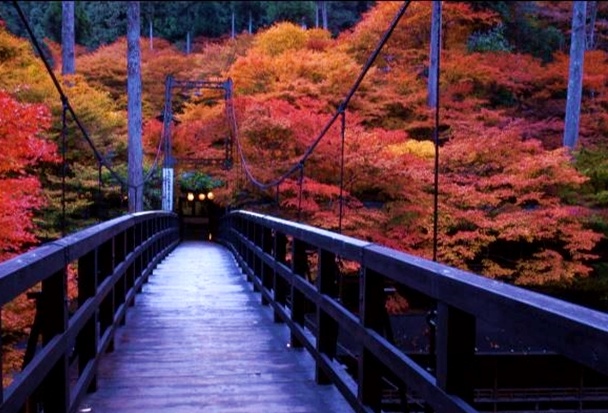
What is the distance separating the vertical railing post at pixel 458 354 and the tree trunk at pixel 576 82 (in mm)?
16230

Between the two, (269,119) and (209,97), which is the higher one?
(209,97)

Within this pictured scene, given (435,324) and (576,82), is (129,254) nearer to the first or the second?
(435,324)

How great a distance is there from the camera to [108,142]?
64.1ft

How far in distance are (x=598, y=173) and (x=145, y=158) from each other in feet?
51.2

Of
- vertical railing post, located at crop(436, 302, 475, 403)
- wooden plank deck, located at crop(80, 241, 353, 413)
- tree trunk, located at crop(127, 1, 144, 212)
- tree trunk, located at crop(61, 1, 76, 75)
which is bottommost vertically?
wooden plank deck, located at crop(80, 241, 353, 413)

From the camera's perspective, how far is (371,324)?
2543 millimetres

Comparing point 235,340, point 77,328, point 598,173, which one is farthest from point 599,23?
point 77,328

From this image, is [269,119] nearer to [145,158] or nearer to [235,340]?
[235,340]

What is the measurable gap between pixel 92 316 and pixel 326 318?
1173mm

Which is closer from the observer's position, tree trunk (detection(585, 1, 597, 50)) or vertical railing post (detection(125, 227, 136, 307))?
vertical railing post (detection(125, 227, 136, 307))

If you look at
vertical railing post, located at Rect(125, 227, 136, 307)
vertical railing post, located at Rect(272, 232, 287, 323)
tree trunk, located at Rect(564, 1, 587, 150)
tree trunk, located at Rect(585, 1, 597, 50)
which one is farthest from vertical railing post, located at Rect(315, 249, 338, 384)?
tree trunk, located at Rect(585, 1, 597, 50)

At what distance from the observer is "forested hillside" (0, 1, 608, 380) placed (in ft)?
38.7

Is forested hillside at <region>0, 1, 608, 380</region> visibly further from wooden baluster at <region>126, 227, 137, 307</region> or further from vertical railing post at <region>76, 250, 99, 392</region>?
vertical railing post at <region>76, 250, 99, 392</region>

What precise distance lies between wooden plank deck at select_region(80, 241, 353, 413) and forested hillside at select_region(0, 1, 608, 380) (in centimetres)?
140
